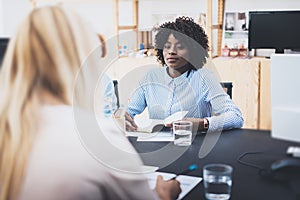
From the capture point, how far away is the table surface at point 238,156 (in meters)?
0.92

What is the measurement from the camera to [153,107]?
1.73 metres

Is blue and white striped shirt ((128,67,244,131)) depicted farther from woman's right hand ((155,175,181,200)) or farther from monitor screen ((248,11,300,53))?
monitor screen ((248,11,300,53))

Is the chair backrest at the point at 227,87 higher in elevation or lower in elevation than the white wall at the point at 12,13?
lower

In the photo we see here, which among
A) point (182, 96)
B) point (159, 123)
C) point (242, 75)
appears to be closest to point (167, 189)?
point (159, 123)

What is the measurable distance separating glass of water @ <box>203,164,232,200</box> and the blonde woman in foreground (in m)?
0.25

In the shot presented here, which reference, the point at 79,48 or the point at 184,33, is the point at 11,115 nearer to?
the point at 79,48

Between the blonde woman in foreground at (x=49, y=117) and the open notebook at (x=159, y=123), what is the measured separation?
69 cm

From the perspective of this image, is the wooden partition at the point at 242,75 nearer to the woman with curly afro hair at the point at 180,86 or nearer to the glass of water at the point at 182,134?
the woman with curly afro hair at the point at 180,86

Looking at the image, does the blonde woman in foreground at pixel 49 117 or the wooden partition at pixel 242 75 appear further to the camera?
the wooden partition at pixel 242 75

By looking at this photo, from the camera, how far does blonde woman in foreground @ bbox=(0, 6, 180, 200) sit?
0.71 metres

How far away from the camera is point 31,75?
71 centimetres

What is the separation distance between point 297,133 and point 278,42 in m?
1.75

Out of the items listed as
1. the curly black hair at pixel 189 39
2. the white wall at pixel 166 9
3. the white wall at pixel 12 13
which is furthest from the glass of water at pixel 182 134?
the white wall at pixel 166 9

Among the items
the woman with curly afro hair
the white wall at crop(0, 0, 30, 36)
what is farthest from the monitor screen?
the white wall at crop(0, 0, 30, 36)
